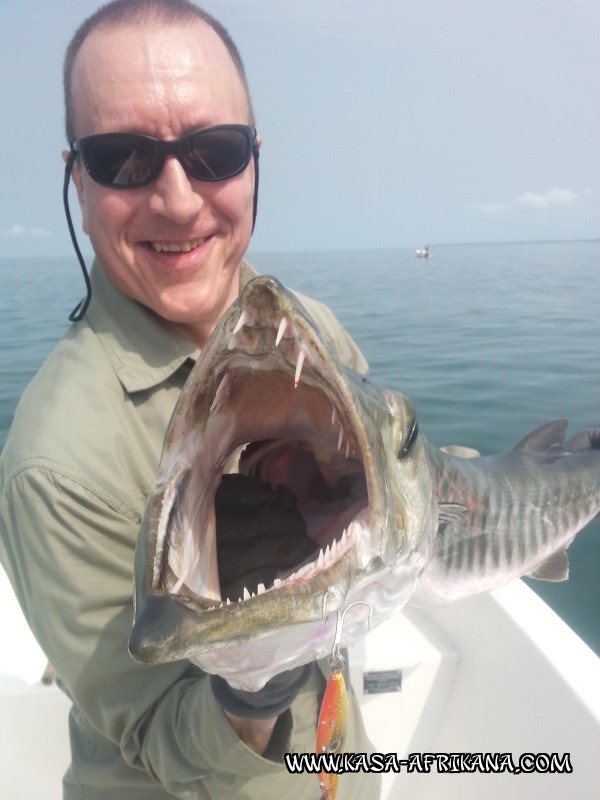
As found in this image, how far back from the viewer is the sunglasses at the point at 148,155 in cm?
173

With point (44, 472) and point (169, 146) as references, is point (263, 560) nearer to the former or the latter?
point (44, 472)

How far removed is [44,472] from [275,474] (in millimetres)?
648

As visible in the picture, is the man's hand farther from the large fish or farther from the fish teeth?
the fish teeth

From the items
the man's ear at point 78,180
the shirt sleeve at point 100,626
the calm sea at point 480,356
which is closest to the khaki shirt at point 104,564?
the shirt sleeve at point 100,626

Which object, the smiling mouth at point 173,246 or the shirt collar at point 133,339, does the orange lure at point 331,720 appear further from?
the smiling mouth at point 173,246

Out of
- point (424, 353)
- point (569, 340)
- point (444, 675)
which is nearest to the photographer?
point (444, 675)

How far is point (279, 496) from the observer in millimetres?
1740

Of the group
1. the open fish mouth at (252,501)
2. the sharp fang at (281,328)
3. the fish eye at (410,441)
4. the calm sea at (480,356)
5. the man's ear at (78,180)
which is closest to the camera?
the open fish mouth at (252,501)

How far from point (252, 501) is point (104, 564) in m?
0.39

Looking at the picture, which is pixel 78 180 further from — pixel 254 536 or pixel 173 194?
pixel 254 536

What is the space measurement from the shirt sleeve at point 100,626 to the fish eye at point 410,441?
71 centimetres

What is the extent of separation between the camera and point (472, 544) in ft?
7.85

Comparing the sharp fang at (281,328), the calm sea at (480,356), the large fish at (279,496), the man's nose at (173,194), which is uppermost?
the man's nose at (173,194)

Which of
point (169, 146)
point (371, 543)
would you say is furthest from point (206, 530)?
point (169, 146)
